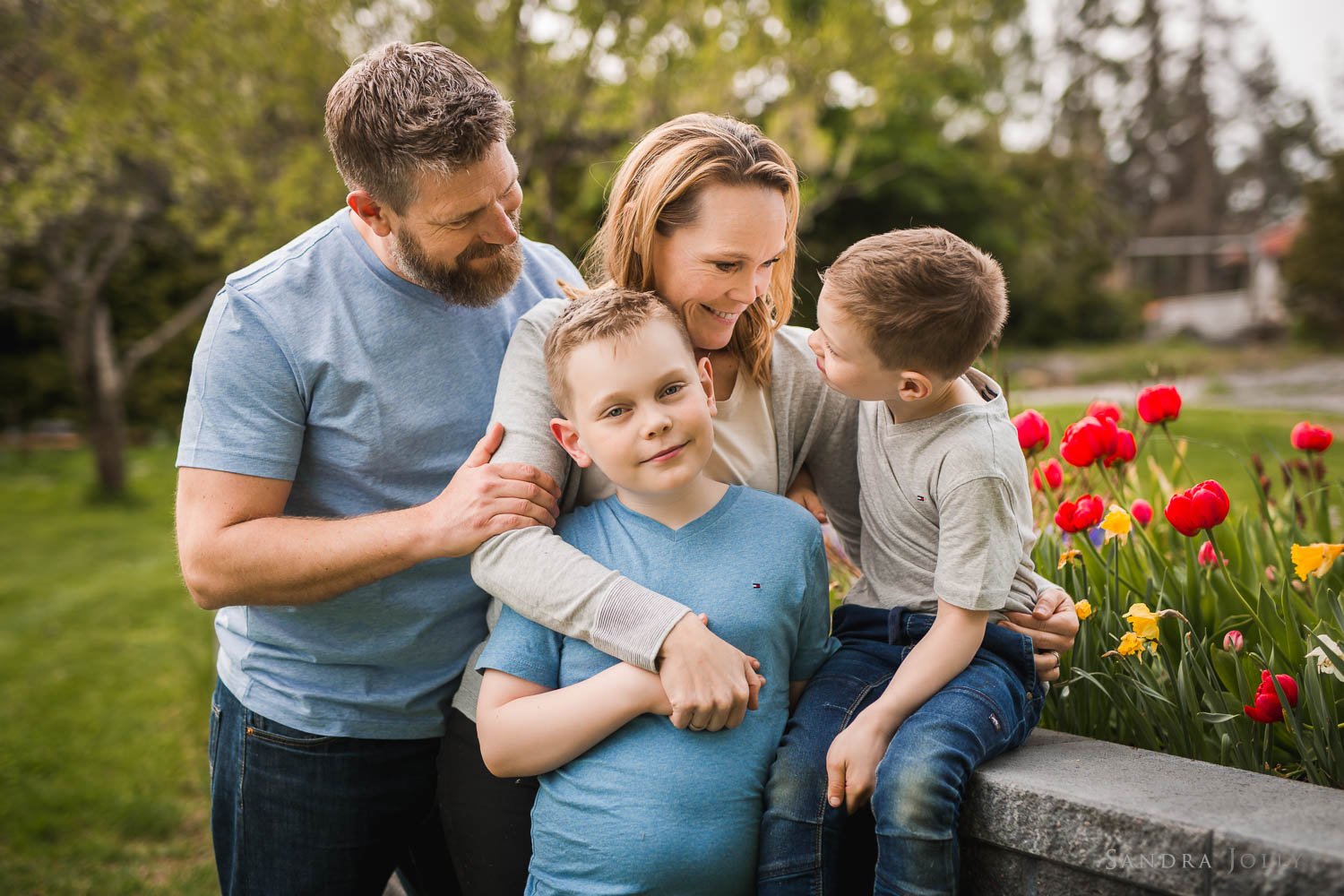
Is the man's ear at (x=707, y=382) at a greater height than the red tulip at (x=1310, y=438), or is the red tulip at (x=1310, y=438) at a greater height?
the man's ear at (x=707, y=382)

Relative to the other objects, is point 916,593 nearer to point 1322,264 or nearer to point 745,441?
point 745,441

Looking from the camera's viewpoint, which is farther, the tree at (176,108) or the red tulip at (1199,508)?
the tree at (176,108)

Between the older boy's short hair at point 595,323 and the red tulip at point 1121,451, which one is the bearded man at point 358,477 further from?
the red tulip at point 1121,451

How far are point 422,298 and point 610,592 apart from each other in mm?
774

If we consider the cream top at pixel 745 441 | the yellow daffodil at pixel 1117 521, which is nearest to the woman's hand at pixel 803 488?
the cream top at pixel 745 441

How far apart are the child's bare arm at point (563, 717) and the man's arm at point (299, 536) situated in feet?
0.99

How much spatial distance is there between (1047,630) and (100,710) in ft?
18.6

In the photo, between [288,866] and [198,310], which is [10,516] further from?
[288,866]

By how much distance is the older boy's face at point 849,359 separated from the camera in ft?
5.93

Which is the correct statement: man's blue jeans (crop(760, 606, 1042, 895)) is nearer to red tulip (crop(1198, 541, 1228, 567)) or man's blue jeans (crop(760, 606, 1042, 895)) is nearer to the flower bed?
the flower bed

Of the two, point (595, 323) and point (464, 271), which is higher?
point (464, 271)

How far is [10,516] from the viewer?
9.59 metres

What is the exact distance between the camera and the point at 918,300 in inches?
69.7

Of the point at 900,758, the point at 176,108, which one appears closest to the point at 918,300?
the point at 900,758
